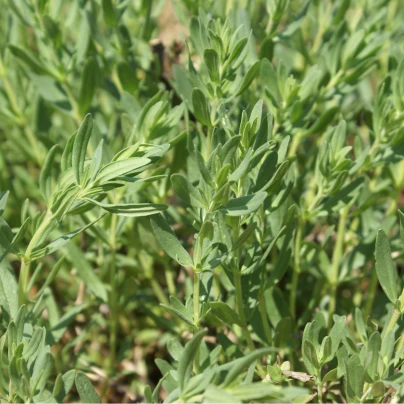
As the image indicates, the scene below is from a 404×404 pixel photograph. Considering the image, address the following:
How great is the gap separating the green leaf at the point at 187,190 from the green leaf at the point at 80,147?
0.17 m

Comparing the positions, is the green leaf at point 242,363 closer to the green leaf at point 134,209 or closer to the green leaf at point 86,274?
the green leaf at point 134,209

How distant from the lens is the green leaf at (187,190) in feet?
3.72

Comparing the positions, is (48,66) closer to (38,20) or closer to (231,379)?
(38,20)

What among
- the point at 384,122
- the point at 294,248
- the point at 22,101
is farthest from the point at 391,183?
the point at 22,101

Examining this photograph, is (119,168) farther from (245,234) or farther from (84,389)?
(84,389)

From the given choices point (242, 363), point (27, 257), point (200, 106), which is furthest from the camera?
point (200, 106)

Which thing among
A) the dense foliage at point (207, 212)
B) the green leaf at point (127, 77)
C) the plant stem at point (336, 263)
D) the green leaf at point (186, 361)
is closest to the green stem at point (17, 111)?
the dense foliage at point (207, 212)

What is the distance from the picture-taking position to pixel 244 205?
111cm

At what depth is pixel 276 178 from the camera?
1164 mm

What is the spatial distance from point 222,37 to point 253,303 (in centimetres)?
58

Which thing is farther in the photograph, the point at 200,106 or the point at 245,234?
the point at 200,106

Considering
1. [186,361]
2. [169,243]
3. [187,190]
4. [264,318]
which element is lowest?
[264,318]

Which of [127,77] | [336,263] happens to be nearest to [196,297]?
[336,263]

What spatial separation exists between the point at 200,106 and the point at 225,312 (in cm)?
43
